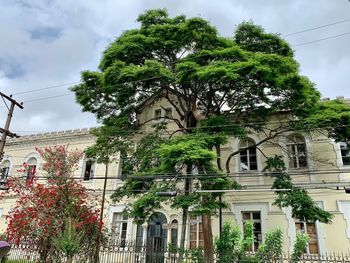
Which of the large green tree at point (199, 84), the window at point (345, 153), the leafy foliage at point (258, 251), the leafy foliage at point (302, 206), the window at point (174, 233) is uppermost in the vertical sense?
the large green tree at point (199, 84)

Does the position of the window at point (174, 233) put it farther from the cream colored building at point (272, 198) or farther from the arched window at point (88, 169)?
the arched window at point (88, 169)

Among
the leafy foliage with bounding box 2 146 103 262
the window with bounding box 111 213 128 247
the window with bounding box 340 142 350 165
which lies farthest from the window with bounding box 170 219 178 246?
the window with bounding box 340 142 350 165

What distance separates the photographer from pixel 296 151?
1719cm

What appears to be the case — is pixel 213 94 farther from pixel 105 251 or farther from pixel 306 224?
pixel 105 251

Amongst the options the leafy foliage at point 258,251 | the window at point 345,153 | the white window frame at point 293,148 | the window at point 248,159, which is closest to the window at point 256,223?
the leafy foliage at point 258,251

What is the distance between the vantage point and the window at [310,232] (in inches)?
595

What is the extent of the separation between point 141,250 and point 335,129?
34.5 ft

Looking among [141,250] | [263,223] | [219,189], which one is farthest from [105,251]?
[263,223]

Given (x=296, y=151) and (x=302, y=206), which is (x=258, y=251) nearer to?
(x=302, y=206)

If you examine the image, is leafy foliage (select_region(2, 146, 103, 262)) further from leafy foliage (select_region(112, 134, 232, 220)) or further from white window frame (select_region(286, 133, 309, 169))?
white window frame (select_region(286, 133, 309, 169))

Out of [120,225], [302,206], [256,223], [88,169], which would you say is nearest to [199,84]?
[302,206]

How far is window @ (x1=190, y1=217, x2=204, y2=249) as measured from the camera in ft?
56.3

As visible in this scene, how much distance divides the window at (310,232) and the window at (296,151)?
10.1ft

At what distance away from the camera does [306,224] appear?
1571 centimetres
